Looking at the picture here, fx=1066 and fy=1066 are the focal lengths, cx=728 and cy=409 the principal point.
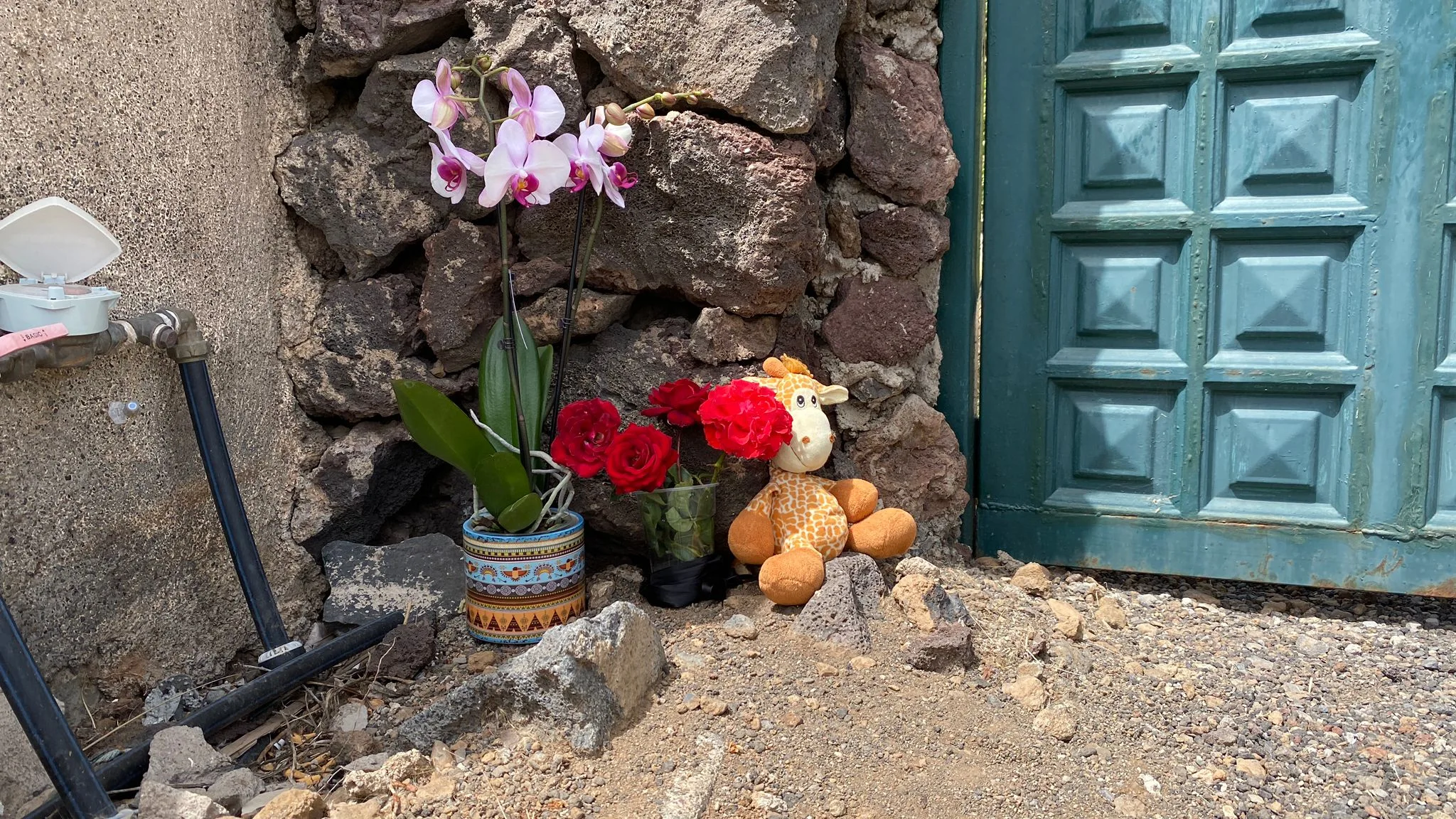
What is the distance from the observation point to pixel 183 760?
1.56 meters

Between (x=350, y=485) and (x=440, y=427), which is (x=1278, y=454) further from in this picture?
(x=350, y=485)

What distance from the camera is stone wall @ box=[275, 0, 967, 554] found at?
2072mm

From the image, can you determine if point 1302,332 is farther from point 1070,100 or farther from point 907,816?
point 907,816

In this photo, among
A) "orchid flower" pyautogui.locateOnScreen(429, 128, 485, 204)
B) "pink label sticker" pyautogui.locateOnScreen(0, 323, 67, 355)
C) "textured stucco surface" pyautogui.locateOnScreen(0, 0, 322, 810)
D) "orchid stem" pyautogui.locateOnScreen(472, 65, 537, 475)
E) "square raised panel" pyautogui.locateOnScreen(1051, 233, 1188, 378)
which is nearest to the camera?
"pink label sticker" pyautogui.locateOnScreen(0, 323, 67, 355)

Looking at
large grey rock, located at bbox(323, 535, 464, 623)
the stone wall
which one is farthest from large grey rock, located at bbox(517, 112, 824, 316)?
large grey rock, located at bbox(323, 535, 464, 623)

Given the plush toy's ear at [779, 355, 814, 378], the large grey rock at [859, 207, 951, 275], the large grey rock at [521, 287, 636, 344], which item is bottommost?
the plush toy's ear at [779, 355, 814, 378]

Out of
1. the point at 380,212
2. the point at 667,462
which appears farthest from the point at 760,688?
the point at 380,212

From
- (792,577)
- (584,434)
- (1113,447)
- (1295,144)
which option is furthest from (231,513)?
(1295,144)

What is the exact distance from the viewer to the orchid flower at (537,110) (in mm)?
1935

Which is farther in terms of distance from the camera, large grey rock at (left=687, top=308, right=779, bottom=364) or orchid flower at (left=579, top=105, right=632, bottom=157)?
large grey rock at (left=687, top=308, right=779, bottom=364)

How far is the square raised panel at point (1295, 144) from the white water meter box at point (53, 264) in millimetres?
2116

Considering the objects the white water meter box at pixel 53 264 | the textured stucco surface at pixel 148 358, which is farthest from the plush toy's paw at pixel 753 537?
the white water meter box at pixel 53 264

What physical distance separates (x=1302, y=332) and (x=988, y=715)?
1128mm

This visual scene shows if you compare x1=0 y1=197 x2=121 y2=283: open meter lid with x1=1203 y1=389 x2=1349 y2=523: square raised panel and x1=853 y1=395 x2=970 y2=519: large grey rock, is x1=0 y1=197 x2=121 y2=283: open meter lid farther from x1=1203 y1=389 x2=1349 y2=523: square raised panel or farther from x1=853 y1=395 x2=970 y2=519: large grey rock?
x1=1203 y1=389 x2=1349 y2=523: square raised panel
